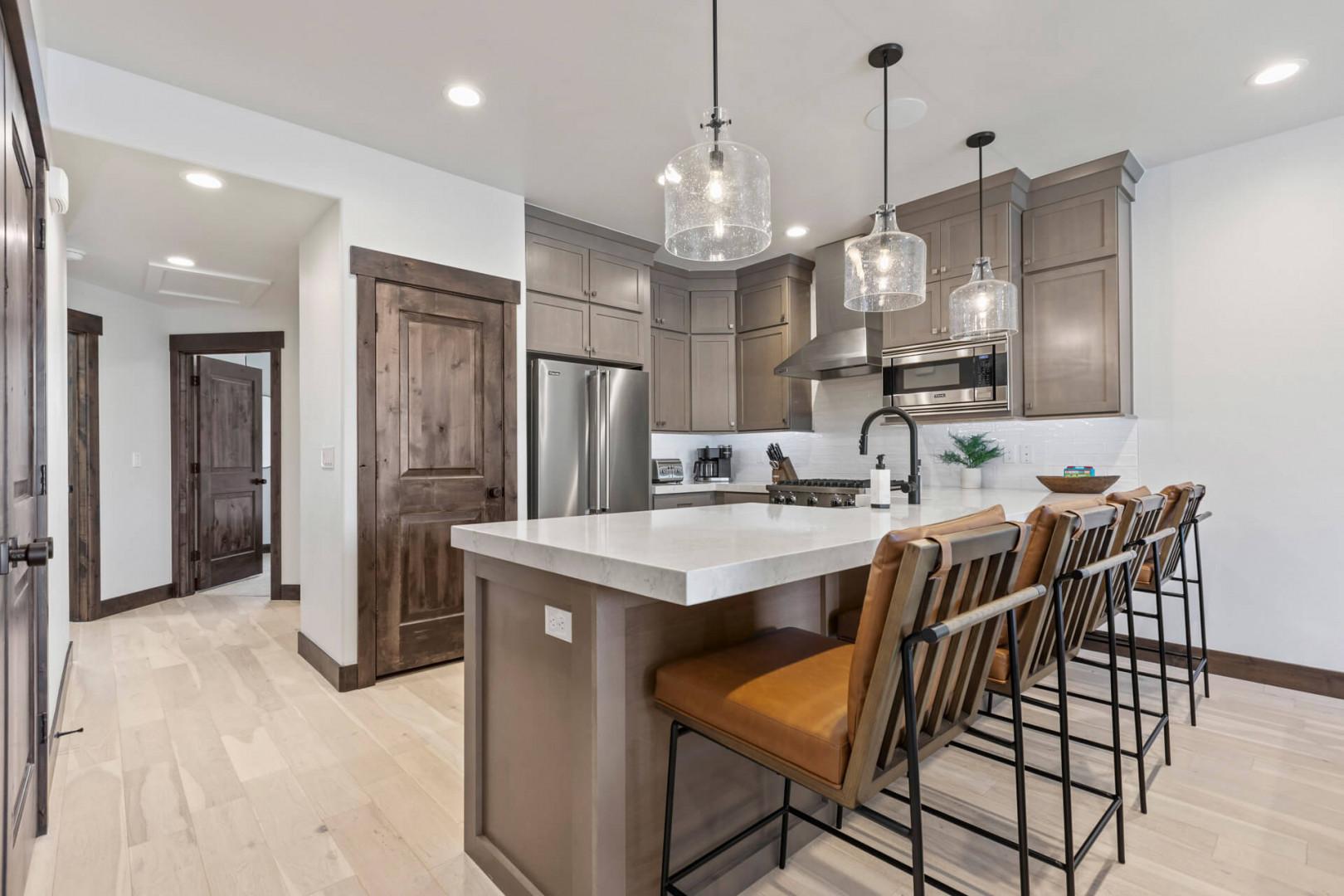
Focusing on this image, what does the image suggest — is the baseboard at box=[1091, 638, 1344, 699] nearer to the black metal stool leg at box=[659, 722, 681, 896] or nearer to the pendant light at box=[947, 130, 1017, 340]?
the pendant light at box=[947, 130, 1017, 340]

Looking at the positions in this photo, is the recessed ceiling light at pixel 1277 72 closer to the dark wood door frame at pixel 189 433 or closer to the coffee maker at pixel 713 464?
the coffee maker at pixel 713 464

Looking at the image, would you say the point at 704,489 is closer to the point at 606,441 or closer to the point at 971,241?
the point at 606,441

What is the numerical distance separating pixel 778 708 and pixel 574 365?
305 cm

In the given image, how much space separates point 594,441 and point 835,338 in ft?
5.82

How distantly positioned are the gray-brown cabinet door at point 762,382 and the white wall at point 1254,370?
2219mm

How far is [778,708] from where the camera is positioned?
3.77 feet

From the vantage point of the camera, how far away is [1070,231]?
3.45m

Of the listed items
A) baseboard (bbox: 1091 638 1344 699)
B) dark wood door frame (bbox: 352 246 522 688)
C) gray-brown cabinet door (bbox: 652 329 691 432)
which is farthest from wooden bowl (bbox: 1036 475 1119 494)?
dark wood door frame (bbox: 352 246 522 688)

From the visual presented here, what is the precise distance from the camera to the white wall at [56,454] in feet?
8.80

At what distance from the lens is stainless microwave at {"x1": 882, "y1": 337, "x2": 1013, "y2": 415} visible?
11.6 feet

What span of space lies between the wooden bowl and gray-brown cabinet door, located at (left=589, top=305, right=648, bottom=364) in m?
2.62

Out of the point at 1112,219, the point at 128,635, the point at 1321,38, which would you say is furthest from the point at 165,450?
the point at 1321,38

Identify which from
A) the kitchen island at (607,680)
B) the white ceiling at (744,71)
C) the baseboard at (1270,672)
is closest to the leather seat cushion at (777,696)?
the kitchen island at (607,680)

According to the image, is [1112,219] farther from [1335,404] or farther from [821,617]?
[821,617]
